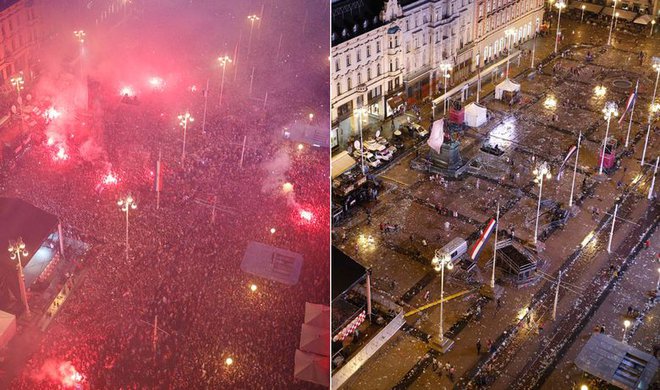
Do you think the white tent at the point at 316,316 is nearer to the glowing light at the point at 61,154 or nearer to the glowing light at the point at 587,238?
the glowing light at the point at 61,154

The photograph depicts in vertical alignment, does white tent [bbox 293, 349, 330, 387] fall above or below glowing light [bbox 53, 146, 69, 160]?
below

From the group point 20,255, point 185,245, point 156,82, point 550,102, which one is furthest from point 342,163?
point 20,255

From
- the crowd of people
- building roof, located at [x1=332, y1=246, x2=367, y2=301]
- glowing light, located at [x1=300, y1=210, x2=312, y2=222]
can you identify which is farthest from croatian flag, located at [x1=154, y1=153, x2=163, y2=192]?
building roof, located at [x1=332, y1=246, x2=367, y2=301]

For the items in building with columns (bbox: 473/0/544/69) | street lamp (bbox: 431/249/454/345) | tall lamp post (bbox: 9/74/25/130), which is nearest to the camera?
tall lamp post (bbox: 9/74/25/130)

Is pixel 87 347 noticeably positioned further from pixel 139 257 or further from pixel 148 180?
pixel 148 180

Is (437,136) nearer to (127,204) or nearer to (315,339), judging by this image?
(315,339)

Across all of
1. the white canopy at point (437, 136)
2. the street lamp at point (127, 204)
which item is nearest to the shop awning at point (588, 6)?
the white canopy at point (437, 136)

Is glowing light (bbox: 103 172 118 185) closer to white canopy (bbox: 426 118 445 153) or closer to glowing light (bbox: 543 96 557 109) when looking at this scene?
white canopy (bbox: 426 118 445 153)
